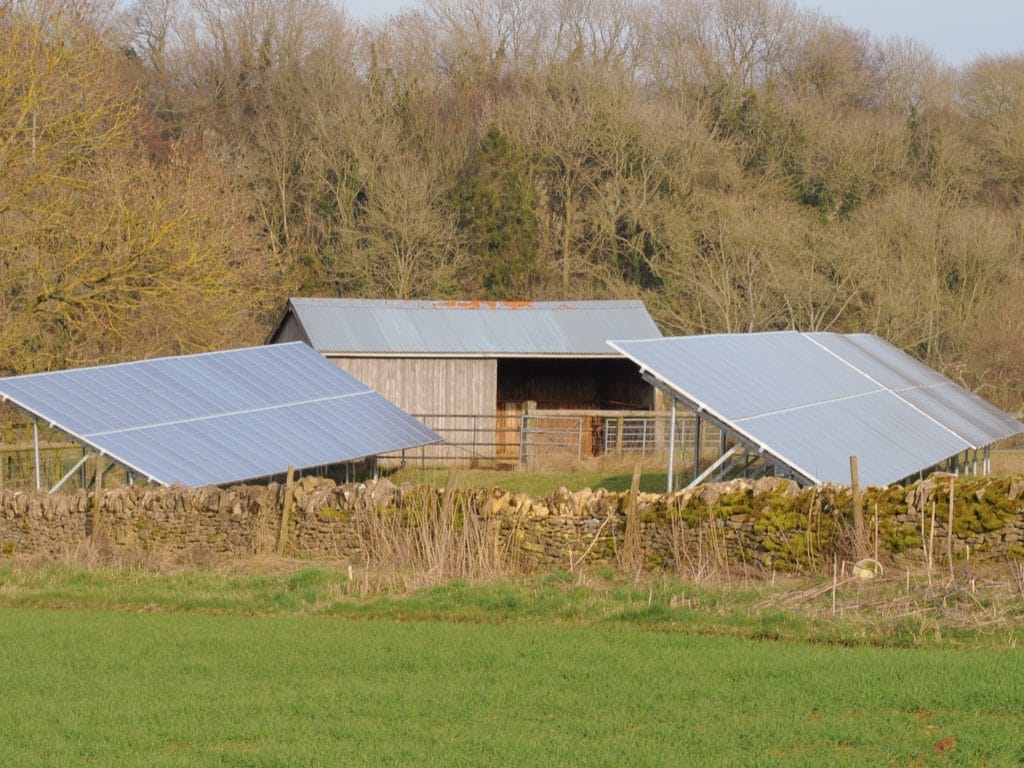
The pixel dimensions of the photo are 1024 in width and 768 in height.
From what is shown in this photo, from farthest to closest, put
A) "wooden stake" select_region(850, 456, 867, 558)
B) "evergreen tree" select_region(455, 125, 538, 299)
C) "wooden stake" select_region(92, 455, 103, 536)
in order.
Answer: "evergreen tree" select_region(455, 125, 538, 299) → "wooden stake" select_region(92, 455, 103, 536) → "wooden stake" select_region(850, 456, 867, 558)

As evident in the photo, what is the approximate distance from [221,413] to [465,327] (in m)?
12.5

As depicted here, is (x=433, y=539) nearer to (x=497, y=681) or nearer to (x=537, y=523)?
(x=537, y=523)

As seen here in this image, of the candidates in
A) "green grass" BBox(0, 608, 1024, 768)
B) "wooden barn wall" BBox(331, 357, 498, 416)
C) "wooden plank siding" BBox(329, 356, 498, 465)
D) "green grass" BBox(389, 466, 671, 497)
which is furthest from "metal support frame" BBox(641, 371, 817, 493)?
"wooden barn wall" BBox(331, 357, 498, 416)

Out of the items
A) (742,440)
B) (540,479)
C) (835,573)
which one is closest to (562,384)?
(540,479)

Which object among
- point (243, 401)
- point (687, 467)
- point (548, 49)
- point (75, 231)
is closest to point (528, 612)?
point (243, 401)

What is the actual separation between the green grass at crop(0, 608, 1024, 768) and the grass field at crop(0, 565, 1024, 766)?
28 mm

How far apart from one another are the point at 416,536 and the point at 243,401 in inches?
355

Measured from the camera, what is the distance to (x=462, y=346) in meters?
36.1

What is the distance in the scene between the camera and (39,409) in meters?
22.4

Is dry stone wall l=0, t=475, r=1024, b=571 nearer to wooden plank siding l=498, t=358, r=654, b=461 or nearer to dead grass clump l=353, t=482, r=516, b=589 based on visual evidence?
dead grass clump l=353, t=482, r=516, b=589

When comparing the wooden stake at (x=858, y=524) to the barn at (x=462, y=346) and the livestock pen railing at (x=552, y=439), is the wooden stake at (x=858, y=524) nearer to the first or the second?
the livestock pen railing at (x=552, y=439)

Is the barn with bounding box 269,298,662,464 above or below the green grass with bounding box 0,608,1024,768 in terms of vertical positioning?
above

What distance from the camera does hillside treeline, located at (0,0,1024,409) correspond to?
50.6 m

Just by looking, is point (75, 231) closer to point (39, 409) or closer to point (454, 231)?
point (39, 409)
